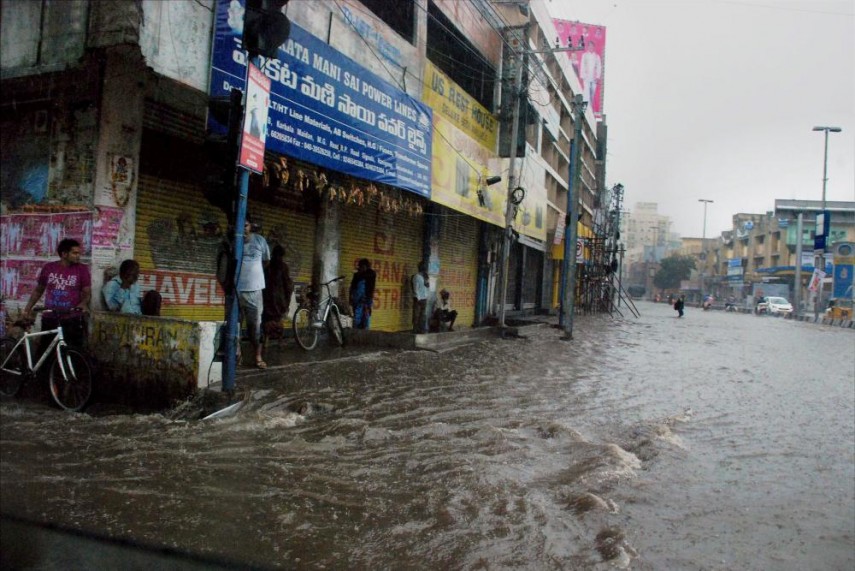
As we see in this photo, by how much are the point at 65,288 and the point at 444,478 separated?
3.78 m

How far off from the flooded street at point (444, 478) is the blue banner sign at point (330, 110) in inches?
127

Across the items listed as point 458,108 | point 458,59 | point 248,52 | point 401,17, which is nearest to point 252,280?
point 248,52

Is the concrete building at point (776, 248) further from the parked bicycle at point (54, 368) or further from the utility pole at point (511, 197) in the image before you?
the parked bicycle at point (54, 368)

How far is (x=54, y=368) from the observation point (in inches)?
196

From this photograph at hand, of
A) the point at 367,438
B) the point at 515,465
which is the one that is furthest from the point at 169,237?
the point at 515,465

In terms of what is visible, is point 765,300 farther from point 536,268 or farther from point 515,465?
point 515,465

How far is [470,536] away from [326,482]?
1.14m

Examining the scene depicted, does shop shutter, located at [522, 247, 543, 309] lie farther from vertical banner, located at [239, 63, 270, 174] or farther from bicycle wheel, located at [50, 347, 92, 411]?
bicycle wheel, located at [50, 347, 92, 411]

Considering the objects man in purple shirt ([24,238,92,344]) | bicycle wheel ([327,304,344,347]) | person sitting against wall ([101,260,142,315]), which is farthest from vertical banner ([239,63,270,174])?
bicycle wheel ([327,304,344,347])

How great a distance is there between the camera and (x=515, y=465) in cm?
468

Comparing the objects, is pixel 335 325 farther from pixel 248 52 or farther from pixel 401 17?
pixel 401 17

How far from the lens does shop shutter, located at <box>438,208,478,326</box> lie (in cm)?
1598

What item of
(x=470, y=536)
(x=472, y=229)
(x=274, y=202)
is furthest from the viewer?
(x=472, y=229)

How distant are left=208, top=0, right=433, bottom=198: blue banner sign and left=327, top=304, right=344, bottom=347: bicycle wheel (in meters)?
2.40
